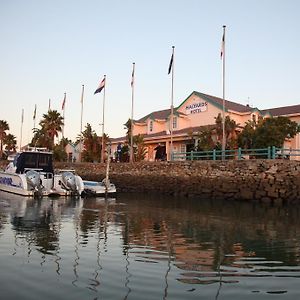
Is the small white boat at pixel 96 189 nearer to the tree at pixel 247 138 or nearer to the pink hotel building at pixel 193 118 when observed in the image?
the pink hotel building at pixel 193 118

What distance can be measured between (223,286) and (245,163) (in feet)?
68.3

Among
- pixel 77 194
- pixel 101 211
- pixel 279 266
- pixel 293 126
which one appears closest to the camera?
pixel 279 266

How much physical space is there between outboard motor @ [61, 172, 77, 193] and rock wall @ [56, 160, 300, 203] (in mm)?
8686

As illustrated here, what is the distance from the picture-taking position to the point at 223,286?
6066 millimetres

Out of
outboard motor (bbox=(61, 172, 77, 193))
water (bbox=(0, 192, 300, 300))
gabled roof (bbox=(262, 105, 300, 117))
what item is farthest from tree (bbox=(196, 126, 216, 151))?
water (bbox=(0, 192, 300, 300))

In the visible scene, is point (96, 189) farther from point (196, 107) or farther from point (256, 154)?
point (196, 107)

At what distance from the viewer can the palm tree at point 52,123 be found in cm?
5541

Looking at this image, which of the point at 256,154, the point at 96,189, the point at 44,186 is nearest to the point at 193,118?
the point at 256,154

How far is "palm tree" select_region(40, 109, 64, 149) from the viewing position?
5541 cm

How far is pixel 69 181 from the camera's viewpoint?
24.5m

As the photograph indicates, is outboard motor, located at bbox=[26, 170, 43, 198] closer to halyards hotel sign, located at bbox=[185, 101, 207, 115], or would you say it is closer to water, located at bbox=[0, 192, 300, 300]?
water, located at bbox=[0, 192, 300, 300]

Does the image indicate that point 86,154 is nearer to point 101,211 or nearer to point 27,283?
point 101,211

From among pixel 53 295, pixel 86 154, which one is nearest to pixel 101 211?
pixel 53 295

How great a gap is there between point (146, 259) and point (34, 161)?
68.3ft
